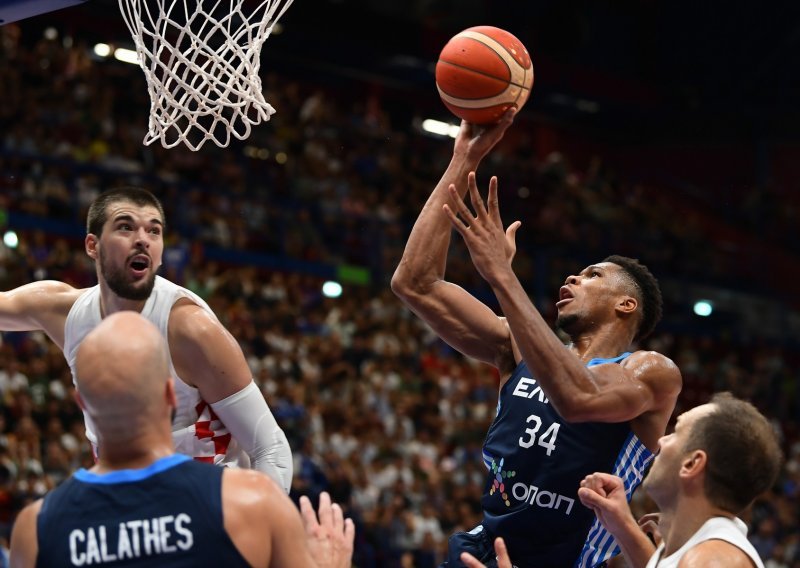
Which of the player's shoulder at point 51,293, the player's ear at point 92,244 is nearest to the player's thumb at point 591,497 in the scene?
the player's ear at point 92,244

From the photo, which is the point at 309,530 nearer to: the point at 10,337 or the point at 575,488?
the point at 575,488

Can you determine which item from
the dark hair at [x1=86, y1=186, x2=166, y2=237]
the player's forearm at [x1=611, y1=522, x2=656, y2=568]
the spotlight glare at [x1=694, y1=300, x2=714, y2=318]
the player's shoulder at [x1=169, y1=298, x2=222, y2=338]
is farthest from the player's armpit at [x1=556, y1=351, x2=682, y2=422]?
the spotlight glare at [x1=694, y1=300, x2=714, y2=318]

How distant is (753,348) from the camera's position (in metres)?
20.9

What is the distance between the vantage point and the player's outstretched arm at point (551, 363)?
13.0 ft

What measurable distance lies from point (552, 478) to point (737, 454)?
1.37 metres

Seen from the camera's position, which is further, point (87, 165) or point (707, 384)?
point (707, 384)

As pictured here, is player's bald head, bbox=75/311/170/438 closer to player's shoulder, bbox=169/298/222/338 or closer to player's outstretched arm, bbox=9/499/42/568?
player's outstretched arm, bbox=9/499/42/568

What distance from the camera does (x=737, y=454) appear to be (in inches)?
121

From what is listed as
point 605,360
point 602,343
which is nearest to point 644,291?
point 602,343

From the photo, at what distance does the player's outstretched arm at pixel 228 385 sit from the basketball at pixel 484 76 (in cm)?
136

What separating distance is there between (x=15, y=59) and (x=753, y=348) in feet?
44.5

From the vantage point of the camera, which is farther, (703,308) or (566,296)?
(703,308)

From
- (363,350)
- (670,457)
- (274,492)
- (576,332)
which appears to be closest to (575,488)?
(576,332)

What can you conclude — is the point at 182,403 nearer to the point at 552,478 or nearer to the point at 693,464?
the point at 552,478
